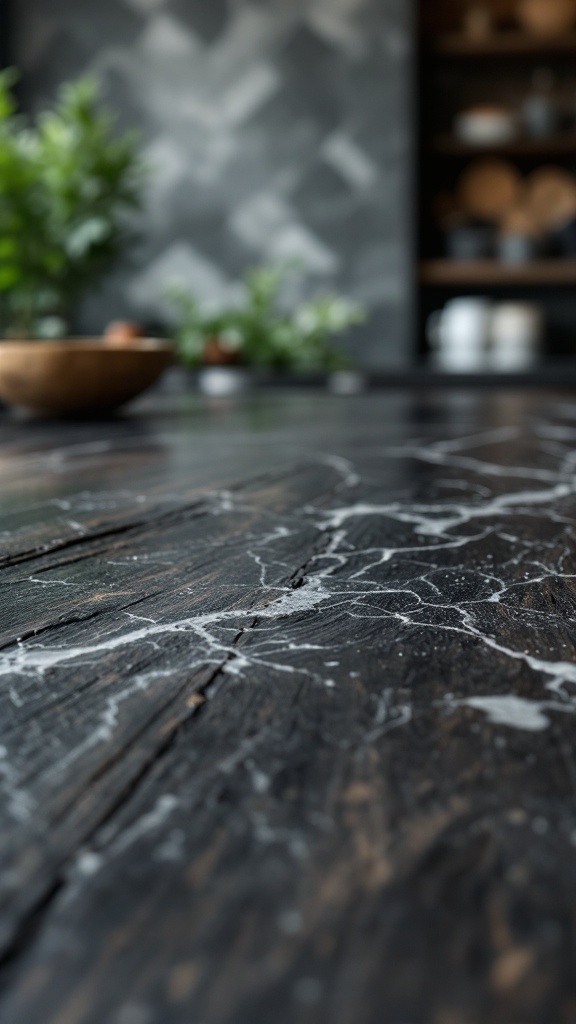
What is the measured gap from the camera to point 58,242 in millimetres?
1773

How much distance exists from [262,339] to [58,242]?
1190mm

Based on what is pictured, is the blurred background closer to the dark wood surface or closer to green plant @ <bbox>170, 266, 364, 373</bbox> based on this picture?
green plant @ <bbox>170, 266, 364, 373</bbox>

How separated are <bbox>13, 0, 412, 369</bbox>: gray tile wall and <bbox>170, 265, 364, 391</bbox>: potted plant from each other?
12.6 inches

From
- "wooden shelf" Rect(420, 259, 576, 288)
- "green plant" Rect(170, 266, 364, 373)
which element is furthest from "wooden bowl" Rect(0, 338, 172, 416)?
"wooden shelf" Rect(420, 259, 576, 288)

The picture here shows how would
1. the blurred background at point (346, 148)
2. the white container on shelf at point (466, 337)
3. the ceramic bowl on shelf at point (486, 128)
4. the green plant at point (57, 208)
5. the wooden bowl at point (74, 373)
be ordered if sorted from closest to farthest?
the wooden bowl at point (74, 373)
the green plant at point (57, 208)
the white container on shelf at point (466, 337)
the ceramic bowl on shelf at point (486, 128)
the blurred background at point (346, 148)

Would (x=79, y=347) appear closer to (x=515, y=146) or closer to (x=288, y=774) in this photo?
(x=288, y=774)

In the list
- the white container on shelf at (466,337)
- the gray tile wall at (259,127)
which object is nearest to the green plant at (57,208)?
the gray tile wall at (259,127)

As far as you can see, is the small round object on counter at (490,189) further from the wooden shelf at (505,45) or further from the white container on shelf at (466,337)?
the white container on shelf at (466,337)

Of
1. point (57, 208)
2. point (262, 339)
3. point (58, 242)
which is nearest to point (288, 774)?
point (57, 208)

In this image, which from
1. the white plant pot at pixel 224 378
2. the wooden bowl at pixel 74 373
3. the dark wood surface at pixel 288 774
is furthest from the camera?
the white plant pot at pixel 224 378

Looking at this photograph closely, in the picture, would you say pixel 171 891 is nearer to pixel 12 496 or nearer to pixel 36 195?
pixel 12 496

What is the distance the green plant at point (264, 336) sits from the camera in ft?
9.37

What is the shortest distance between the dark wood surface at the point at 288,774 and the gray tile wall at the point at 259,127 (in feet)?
9.44

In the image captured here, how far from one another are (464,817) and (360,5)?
3433 mm
